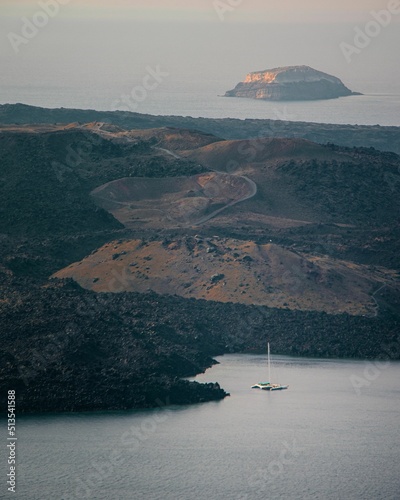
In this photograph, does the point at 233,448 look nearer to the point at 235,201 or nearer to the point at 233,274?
the point at 233,274

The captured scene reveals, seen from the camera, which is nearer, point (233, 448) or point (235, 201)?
point (233, 448)

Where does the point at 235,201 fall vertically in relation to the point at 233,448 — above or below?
above

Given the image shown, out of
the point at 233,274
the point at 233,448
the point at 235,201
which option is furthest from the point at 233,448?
the point at 235,201

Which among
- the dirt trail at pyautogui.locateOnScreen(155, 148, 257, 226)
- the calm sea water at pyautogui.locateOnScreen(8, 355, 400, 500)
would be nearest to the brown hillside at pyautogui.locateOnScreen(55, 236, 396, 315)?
the dirt trail at pyautogui.locateOnScreen(155, 148, 257, 226)

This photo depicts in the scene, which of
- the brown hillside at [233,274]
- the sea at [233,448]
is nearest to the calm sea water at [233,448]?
the sea at [233,448]

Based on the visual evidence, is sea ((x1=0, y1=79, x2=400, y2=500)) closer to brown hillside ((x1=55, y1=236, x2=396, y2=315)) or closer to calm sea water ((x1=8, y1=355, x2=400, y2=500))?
calm sea water ((x1=8, y1=355, x2=400, y2=500))

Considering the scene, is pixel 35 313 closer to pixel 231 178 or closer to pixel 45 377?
pixel 45 377

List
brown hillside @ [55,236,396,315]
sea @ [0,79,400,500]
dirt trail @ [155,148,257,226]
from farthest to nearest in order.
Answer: dirt trail @ [155,148,257,226] → brown hillside @ [55,236,396,315] → sea @ [0,79,400,500]

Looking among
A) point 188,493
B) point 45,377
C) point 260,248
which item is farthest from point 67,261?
point 188,493

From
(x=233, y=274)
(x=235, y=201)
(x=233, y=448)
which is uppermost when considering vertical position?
(x=235, y=201)
